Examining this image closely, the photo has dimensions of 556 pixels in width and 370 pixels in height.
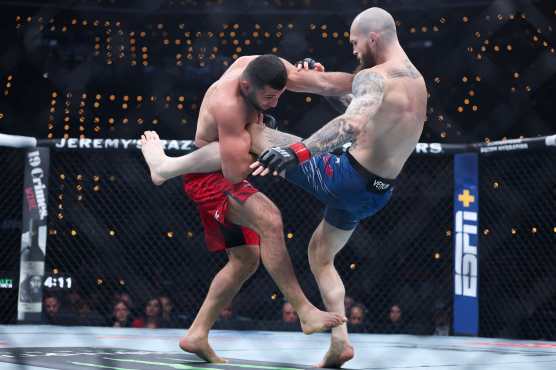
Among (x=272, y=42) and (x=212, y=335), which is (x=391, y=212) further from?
(x=272, y=42)

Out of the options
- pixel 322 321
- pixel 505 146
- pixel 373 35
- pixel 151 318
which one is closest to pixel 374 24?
pixel 373 35

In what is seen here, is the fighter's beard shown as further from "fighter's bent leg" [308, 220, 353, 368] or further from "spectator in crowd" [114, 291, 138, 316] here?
"spectator in crowd" [114, 291, 138, 316]

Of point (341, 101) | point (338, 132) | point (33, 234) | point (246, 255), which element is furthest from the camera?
point (33, 234)

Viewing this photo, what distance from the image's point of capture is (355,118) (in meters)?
2.04

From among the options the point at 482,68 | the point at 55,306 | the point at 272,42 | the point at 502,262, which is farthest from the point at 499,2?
the point at 55,306

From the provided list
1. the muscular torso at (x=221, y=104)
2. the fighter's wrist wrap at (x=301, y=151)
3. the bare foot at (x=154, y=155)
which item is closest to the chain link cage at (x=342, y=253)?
the bare foot at (x=154, y=155)

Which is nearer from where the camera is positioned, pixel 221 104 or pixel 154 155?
pixel 221 104

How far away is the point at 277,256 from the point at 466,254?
1.91 meters

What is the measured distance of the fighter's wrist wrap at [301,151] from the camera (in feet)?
6.29

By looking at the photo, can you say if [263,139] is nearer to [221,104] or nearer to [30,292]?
[221,104]

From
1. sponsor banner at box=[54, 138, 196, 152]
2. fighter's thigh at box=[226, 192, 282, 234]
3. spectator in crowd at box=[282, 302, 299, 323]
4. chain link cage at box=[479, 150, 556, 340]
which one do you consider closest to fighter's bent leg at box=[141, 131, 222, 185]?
fighter's thigh at box=[226, 192, 282, 234]

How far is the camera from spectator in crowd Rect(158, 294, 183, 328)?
4.03 metres

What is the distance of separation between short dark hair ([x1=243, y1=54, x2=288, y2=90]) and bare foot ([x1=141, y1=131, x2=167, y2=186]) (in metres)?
0.55

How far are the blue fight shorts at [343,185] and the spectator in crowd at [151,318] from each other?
197cm
